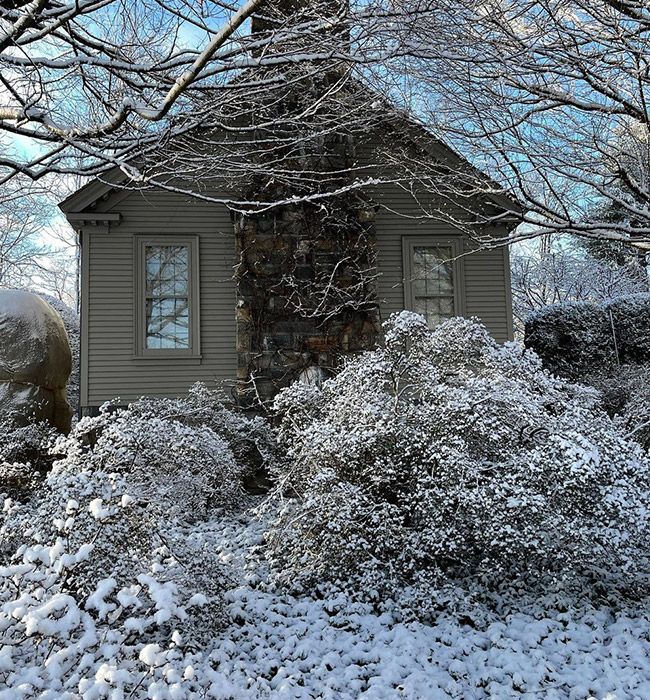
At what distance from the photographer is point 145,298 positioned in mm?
9859

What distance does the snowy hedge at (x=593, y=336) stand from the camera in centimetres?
1155

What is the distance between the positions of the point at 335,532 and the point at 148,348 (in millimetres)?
6171

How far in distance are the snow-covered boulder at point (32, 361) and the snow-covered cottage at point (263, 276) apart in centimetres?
74

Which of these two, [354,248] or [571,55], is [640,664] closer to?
[571,55]

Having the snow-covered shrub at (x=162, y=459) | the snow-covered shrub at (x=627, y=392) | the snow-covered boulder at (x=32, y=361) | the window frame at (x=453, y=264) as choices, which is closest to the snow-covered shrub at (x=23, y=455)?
the snow-covered boulder at (x=32, y=361)

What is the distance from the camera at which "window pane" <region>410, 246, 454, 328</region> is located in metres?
10.5

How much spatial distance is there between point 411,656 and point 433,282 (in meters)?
7.56

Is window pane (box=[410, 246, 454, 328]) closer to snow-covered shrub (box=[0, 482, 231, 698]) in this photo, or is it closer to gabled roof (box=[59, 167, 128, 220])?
gabled roof (box=[59, 167, 128, 220])

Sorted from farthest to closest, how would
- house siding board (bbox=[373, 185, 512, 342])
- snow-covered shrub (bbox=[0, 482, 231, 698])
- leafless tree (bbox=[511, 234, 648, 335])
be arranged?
leafless tree (bbox=[511, 234, 648, 335])
house siding board (bbox=[373, 185, 512, 342])
snow-covered shrub (bbox=[0, 482, 231, 698])

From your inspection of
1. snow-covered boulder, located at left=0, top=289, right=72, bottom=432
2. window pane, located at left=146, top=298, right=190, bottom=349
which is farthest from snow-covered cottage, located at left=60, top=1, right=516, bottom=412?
snow-covered boulder, located at left=0, top=289, right=72, bottom=432

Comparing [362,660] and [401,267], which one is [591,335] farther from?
[362,660]

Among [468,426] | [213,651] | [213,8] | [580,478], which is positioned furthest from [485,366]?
[213,8]

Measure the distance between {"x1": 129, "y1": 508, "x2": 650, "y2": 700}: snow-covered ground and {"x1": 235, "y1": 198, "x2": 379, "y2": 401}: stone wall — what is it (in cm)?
488

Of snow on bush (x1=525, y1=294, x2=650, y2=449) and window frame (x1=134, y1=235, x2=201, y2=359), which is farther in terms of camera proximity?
snow on bush (x1=525, y1=294, x2=650, y2=449)
